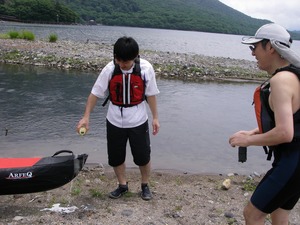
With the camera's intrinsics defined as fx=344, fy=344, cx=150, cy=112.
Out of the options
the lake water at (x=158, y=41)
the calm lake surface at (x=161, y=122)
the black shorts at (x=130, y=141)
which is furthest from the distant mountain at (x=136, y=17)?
the black shorts at (x=130, y=141)

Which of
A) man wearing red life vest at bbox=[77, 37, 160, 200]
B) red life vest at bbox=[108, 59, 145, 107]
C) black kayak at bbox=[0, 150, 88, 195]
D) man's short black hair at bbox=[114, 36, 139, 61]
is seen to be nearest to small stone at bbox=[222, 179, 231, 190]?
man wearing red life vest at bbox=[77, 37, 160, 200]

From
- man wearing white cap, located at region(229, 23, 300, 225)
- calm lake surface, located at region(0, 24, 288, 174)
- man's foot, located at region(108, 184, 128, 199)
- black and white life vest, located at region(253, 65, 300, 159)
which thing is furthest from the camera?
calm lake surface, located at region(0, 24, 288, 174)

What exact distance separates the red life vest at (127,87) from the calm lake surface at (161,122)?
95.3 inches

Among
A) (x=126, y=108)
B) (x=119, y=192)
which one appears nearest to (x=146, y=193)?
(x=119, y=192)

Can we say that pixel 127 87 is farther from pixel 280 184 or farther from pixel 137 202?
pixel 280 184

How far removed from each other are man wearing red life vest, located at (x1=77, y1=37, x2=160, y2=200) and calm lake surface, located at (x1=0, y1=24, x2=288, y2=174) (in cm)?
203

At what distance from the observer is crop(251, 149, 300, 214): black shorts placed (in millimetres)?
2682

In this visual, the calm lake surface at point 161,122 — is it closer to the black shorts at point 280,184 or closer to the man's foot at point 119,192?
the man's foot at point 119,192

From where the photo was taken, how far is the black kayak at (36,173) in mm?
4156

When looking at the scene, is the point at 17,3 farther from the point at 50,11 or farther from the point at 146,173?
the point at 146,173

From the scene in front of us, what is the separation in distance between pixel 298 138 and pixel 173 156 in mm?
4574

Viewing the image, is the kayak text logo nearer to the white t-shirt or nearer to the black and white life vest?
the white t-shirt

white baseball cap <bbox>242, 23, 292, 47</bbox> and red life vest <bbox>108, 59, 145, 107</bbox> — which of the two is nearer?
white baseball cap <bbox>242, 23, 292, 47</bbox>

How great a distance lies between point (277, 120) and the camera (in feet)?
8.23
